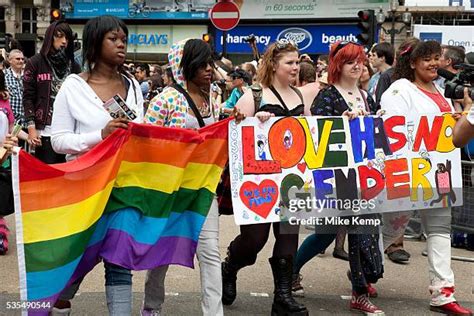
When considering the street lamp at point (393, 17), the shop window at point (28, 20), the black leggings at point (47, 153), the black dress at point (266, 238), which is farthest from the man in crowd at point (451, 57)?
the shop window at point (28, 20)

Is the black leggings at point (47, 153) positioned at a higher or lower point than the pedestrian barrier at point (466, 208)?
higher

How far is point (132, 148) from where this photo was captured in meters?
4.28

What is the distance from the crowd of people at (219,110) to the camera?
413 centimetres

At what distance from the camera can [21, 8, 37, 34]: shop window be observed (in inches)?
1367

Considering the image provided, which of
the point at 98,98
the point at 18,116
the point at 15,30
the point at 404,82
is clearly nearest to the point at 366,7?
the point at 15,30

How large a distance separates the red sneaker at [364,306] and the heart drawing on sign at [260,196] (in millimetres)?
954

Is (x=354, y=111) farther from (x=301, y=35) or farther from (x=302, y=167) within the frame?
(x=301, y=35)

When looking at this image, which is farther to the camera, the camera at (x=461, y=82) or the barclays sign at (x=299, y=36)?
the barclays sign at (x=299, y=36)

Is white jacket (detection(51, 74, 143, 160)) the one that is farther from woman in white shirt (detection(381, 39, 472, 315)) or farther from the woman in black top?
woman in white shirt (detection(381, 39, 472, 315))

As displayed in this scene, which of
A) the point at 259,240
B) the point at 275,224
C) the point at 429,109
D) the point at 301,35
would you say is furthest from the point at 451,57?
the point at 301,35

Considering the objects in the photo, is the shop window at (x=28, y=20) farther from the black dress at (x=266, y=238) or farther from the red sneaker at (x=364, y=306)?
the red sneaker at (x=364, y=306)

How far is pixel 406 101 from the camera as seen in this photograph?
555 cm

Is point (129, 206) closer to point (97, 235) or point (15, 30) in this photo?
point (97, 235)

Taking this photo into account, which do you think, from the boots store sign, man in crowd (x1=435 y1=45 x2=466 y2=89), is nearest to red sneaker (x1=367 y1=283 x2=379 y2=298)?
man in crowd (x1=435 y1=45 x2=466 y2=89)
